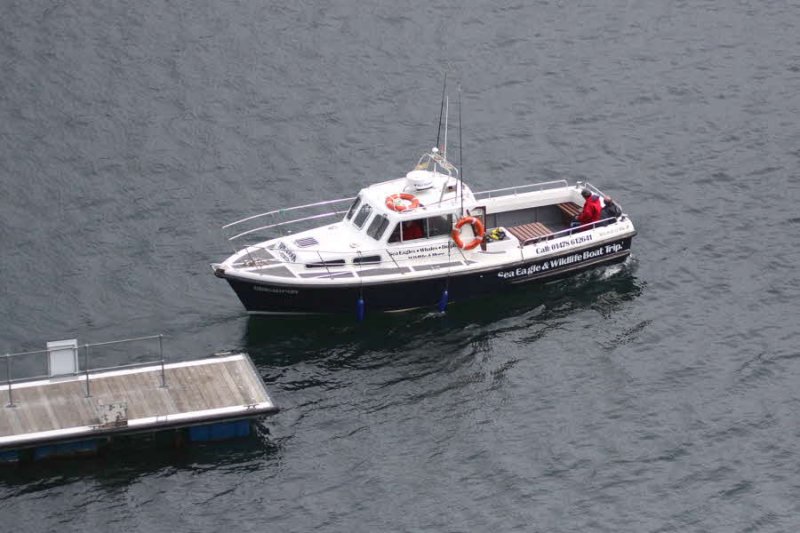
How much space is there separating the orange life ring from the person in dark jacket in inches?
224

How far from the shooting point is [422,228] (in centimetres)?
5609

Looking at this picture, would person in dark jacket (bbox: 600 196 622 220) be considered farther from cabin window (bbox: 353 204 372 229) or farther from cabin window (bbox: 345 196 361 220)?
cabin window (bbox: 345 196 361 220)

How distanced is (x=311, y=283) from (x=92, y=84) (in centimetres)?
2008

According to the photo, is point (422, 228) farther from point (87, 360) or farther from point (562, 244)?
point (87, 360)

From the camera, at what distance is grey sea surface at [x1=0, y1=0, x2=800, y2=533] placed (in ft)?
153

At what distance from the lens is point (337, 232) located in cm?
5675

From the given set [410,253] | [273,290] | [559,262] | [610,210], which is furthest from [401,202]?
[610,210]

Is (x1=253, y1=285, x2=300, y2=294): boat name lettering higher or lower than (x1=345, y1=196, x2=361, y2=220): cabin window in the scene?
lower

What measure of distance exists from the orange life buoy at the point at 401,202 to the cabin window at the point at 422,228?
574mm

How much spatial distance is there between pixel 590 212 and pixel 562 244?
2.02m

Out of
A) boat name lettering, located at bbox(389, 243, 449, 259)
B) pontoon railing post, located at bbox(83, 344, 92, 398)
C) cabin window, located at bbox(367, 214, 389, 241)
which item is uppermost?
cabin window, located at bbox(367, 214, 389, 241)

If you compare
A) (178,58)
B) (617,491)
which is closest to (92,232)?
(178,58)

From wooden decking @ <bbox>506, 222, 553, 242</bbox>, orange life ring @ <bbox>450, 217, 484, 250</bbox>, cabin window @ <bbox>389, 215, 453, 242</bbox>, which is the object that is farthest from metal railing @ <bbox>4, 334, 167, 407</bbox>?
wooden decking @ <bbox>506, 222, 553, 242</bbox>

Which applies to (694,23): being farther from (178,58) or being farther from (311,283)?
(311,283)
